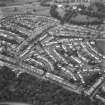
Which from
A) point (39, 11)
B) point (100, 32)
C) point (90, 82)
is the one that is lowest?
point (90, 82)

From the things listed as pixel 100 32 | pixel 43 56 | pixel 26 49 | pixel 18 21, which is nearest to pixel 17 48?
pixel 26 49

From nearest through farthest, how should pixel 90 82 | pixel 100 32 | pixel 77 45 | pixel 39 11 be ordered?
pixel 90 82 < pixel 77 45 < pixel 100 32 < pixel 39 11

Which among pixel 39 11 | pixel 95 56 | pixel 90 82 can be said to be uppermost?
pixel 39 11

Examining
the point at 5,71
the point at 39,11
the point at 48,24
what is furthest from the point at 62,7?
the point at 5,71

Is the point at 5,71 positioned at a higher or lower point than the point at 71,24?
lower

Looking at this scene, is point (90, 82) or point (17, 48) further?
point (17, 48)

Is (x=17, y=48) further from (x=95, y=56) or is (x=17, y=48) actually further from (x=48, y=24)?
(x=95, y=56)

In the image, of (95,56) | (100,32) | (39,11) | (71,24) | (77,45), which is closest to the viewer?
(95,56)

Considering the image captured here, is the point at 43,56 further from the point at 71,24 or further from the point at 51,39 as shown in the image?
the point at 71,24

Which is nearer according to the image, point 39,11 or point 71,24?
point 71,24
